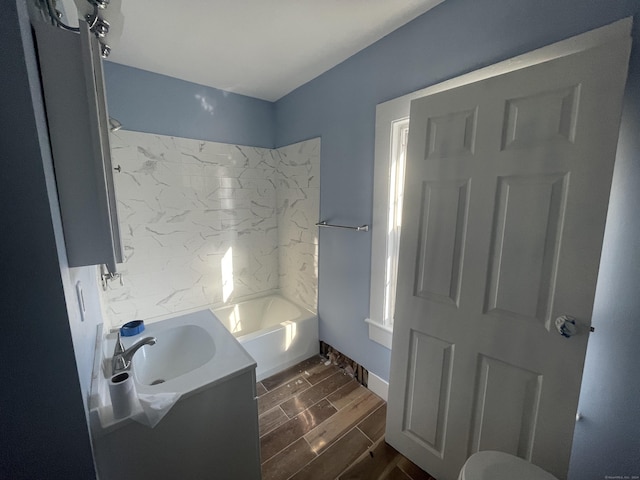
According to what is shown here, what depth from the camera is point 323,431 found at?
1563mm

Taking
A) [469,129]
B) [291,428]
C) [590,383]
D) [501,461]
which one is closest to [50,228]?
[469,129]

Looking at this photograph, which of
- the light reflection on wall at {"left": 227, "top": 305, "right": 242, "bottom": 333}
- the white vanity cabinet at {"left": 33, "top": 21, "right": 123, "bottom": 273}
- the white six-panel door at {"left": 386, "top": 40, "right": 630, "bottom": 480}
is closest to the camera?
the white vanity cabinet at {"left": 33, "top": 21, "right": 123, "bottom": 273}

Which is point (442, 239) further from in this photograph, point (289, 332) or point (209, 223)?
point (209, 223)

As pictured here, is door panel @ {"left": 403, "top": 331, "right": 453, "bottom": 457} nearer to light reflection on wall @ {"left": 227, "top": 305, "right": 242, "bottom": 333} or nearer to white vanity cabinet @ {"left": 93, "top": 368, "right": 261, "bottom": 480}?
white vanity cabinet @ {"left": 93, "top": 368, "right": 261, "bottom": 480}

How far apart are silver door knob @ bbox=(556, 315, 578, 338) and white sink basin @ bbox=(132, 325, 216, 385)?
1429mm

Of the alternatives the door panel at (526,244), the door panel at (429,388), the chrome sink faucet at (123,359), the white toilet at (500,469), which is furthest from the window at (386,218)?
the chrome sink faucet at (123,359)

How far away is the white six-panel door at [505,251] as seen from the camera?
2.64ft

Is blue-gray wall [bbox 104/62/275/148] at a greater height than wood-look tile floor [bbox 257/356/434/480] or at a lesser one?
greater

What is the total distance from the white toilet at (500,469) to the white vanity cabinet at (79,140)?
134 centimetres

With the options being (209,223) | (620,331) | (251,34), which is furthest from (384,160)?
(209,223)

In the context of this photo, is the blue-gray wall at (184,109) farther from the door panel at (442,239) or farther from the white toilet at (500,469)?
the white toilet at (500,469)

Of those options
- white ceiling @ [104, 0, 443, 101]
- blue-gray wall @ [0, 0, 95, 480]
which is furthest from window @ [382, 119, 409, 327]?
blue-gray wall @ [0, 0, 95, 480]

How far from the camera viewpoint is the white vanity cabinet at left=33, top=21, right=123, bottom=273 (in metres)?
0.63

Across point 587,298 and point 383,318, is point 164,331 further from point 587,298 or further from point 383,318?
point 587,298
